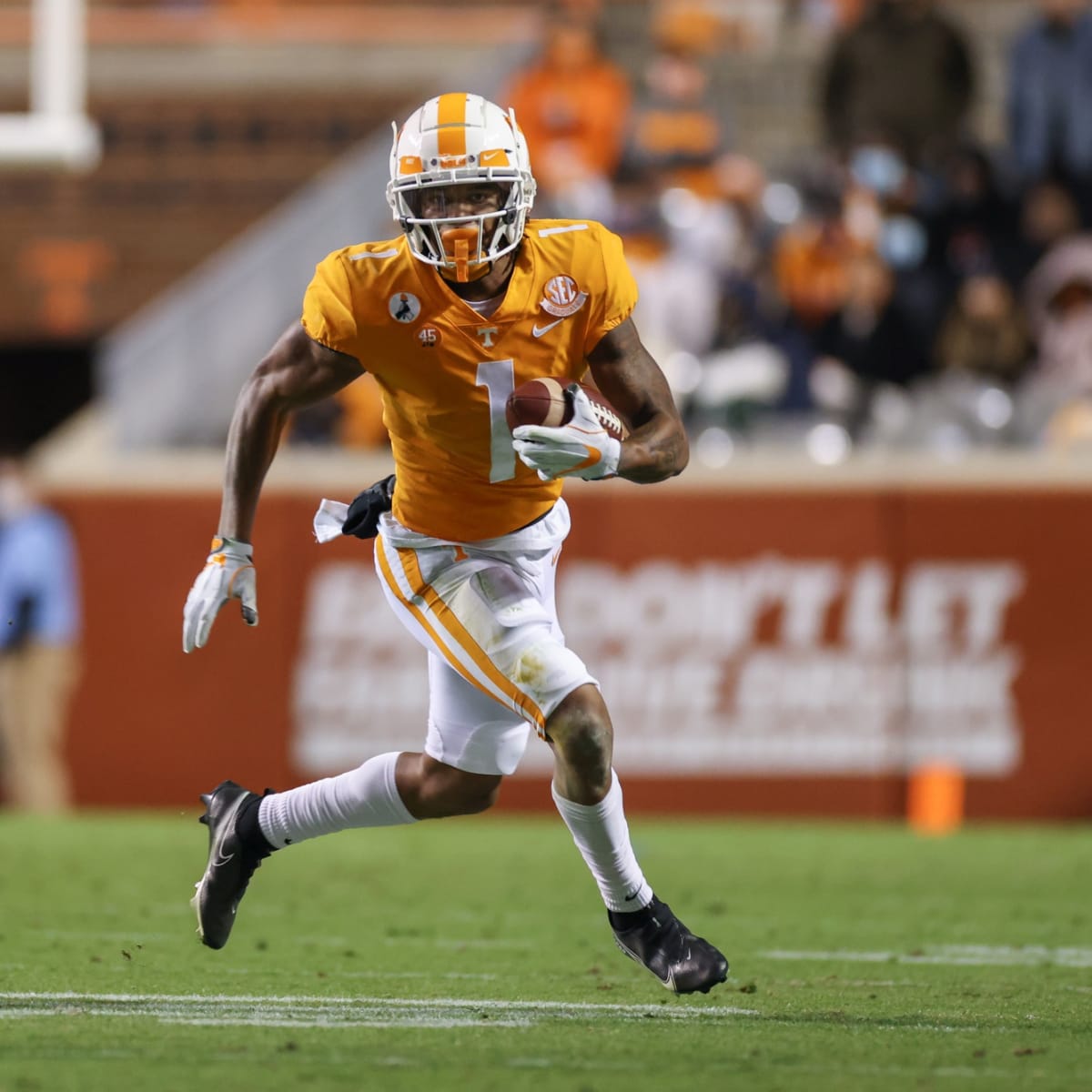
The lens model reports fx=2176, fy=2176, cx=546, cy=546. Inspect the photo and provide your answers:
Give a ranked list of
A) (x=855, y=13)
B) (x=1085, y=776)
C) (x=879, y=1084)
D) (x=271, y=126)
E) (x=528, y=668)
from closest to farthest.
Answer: (x=879, y=1084) → (x=528, y=668) → (x=1085, y=776) → (x=855, y=13) → (x=271, y=126)

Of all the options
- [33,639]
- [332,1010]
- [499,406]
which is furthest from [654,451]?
[33,639]

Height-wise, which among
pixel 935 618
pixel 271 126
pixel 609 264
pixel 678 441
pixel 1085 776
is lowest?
pixel 1085 776

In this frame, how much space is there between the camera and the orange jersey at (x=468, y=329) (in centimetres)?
488

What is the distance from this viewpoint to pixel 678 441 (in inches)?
189

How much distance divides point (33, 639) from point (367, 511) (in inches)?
229

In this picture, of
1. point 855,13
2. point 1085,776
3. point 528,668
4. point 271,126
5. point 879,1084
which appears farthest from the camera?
point 271,126

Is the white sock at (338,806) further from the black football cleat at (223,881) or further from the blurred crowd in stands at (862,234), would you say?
the blurred crowd in stands at (862,234)

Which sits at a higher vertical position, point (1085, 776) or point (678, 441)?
point (678, 441)

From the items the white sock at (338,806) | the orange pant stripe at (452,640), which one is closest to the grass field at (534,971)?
the white sock at (338,806)

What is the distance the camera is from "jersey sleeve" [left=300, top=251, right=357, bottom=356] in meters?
4.87

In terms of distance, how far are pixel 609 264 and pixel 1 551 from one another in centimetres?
643

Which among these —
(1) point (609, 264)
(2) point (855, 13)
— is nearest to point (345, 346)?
(1) point (609, 264)

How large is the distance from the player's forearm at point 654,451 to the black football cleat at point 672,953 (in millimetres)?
970

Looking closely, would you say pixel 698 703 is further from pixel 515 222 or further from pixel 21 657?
pixel 515 222
